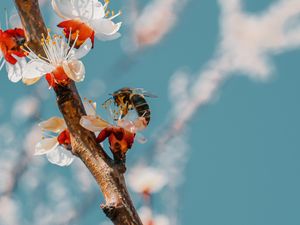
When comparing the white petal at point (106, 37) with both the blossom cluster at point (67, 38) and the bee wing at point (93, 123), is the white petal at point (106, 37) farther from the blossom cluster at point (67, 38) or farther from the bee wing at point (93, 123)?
the bee wing at point (93, 123)

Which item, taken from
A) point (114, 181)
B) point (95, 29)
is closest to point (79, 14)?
point (95, 29)

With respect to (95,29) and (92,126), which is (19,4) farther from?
(92,126)

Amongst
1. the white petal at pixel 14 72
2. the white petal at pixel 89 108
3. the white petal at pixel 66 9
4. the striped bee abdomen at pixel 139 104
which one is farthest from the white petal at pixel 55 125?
the white petal at pixel 66 9

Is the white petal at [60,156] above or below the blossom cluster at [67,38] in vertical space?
below

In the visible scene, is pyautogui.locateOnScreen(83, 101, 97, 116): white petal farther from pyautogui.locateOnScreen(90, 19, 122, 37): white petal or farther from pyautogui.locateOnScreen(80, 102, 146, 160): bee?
pyautogui.locateOnScreen(90, 19, 122, 37): white petal

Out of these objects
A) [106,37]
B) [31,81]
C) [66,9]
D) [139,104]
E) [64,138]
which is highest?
[66,9]

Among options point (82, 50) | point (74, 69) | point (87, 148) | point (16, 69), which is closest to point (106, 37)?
point (82, 50)

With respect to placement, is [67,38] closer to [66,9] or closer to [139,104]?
[66,9]
